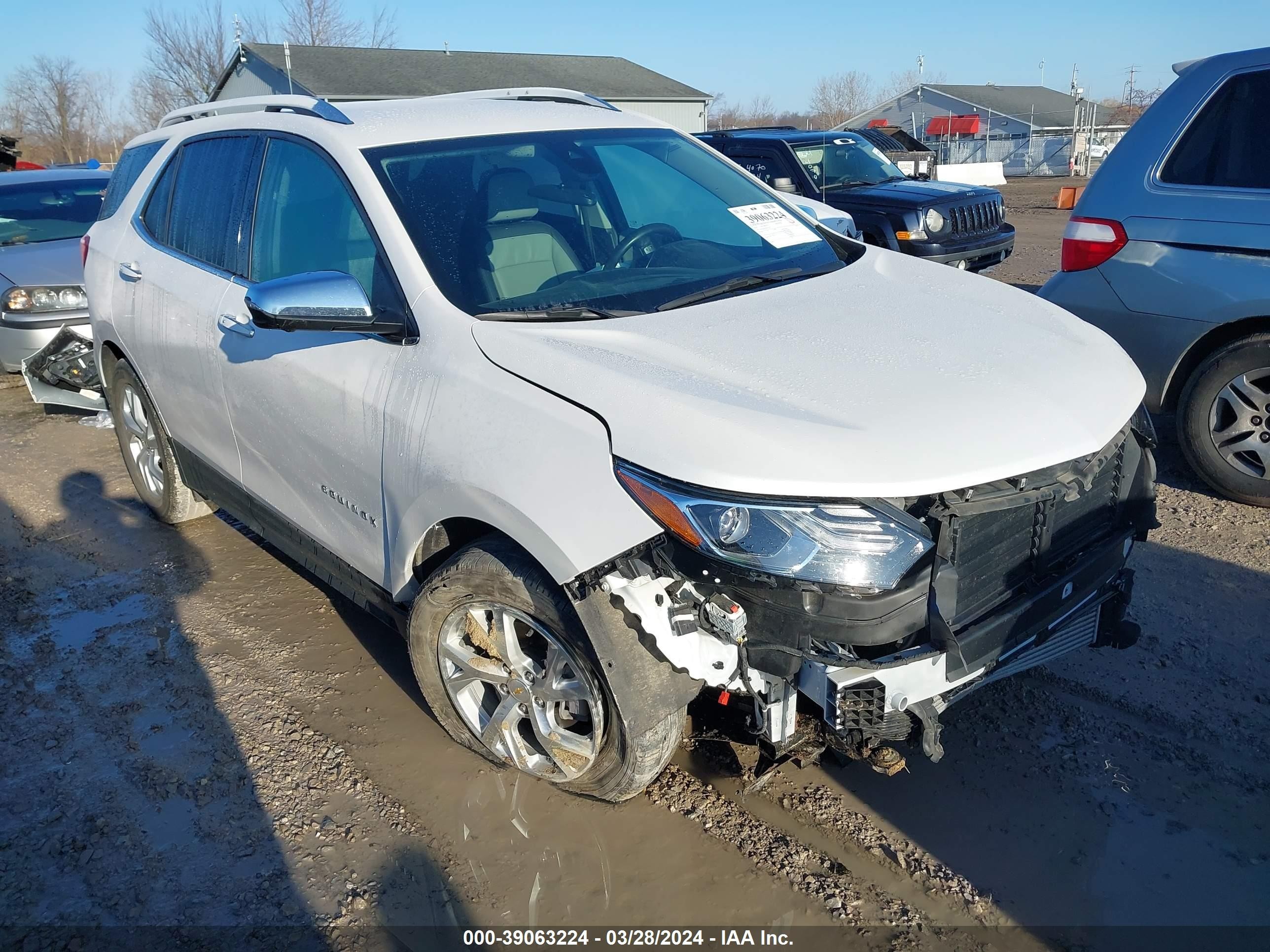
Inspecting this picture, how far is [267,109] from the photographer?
379 cm

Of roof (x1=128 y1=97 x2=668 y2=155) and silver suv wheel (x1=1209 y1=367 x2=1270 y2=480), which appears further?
silver suv wheel (x1=1209 y1=367 x2=1270 y2=480)

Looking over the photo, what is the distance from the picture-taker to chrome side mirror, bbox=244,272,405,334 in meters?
2.74

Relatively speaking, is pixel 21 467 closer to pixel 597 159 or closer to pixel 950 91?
pixel 597 159

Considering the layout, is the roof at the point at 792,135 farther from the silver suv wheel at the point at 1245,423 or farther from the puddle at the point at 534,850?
the puddle at the point at 534,850

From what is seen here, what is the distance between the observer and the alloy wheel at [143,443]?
16.0ft

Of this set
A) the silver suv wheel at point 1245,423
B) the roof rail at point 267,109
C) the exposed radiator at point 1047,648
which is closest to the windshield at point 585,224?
the roof rail at point 267,109

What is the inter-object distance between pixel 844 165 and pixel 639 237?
8.37m

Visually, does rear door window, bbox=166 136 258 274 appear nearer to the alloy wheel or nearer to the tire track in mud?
the alloy wheel

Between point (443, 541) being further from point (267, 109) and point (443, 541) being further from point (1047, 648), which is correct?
point (267, 109)

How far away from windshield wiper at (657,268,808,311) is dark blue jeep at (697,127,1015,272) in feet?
19.6

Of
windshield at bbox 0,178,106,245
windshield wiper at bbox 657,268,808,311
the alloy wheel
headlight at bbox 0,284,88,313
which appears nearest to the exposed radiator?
windshield wiper at bbox 657,268,808,311

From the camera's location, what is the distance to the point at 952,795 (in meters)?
2.85

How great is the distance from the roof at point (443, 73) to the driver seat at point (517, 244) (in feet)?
101

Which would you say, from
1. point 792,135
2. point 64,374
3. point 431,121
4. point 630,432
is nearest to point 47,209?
point 64,374
